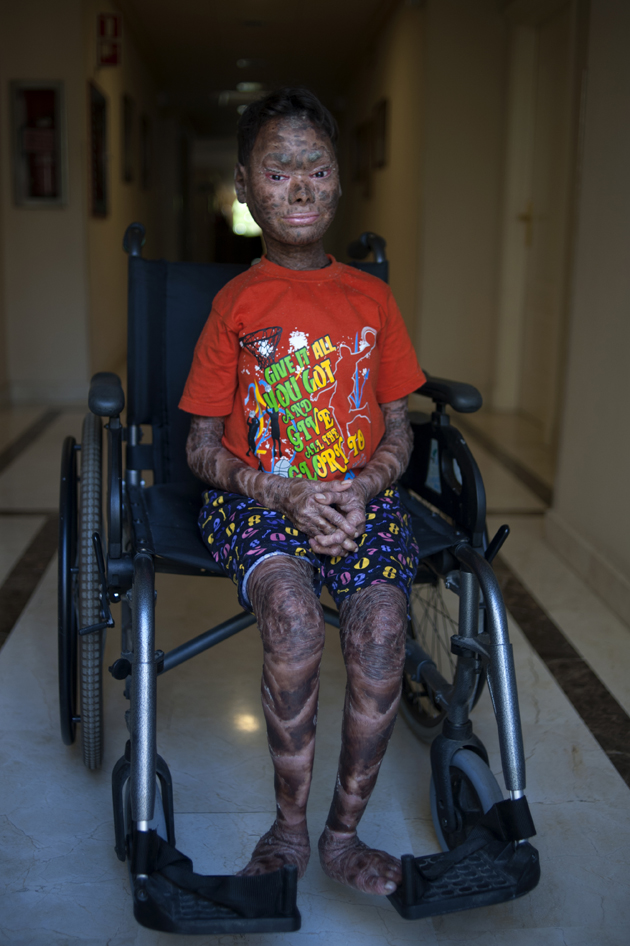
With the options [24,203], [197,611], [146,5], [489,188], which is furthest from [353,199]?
[197,611]

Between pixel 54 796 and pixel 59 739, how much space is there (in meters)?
0.18

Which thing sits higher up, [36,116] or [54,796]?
[36,116]

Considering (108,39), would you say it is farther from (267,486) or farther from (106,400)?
(267,486)

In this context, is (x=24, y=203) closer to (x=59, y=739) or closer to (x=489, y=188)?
(x=489, y=188)

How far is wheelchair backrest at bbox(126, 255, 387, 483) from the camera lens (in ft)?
5.42

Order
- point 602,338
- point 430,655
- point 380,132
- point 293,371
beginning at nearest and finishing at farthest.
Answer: point 293,371 < point 430,655 < point 602,338 < point 380,132

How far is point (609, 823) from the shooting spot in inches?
55.8

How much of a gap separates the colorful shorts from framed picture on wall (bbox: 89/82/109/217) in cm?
426

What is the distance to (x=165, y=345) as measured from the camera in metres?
1.69

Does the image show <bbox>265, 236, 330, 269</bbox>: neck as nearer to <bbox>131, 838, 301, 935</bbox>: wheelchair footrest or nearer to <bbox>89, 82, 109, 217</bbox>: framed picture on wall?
<bbox>131, 838, 301, 935</bbox>: wheelchair footrest

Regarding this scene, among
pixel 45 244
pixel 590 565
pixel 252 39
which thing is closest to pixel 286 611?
pixel 590 565

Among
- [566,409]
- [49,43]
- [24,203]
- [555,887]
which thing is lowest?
[555,887]

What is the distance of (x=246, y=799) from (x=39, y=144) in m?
4.29

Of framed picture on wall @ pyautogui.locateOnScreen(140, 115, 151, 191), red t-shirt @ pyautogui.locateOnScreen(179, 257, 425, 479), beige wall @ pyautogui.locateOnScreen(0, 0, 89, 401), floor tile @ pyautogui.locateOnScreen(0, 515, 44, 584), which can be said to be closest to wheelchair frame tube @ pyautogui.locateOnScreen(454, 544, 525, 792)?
red t-shirt @ pyautogui.locateOnScreen(179, 257, 425, 479)
